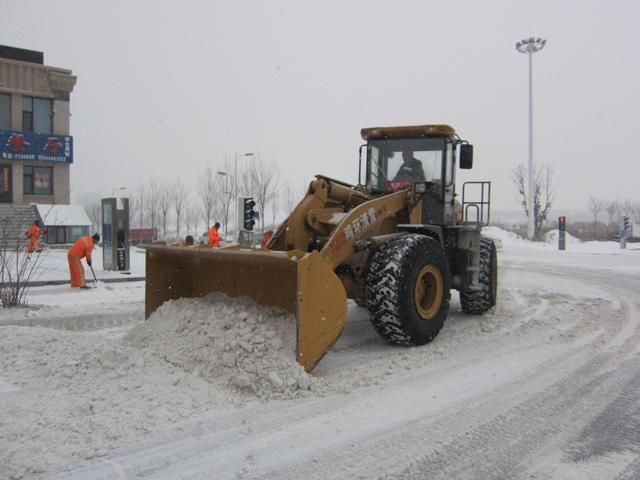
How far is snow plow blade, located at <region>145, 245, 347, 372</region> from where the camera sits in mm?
4551

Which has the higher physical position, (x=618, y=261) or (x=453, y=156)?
(x=453, y=156)

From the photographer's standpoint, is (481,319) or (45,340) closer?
(45,340)

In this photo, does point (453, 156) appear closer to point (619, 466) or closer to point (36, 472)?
point (619, 466)

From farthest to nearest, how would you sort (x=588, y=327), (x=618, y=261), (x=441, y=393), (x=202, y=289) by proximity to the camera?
(x=618, y=261)
(x=588, y=327)
(x=202, y=289)
(x=441, y=393)

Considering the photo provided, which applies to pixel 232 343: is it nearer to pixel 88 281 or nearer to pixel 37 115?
pixel 88 281

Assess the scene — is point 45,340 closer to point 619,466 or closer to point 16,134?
point 619,466

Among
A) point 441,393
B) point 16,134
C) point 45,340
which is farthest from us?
point 16,134

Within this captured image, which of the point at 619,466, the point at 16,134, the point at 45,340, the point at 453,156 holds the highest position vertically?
the point at 16,134

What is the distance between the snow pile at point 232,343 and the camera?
441 cm

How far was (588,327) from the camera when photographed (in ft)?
24.1

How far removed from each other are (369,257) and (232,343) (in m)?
2.02

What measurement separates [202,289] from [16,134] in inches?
1355

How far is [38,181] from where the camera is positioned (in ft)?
118

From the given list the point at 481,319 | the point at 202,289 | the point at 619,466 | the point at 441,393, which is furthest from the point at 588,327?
the point at 202,289
